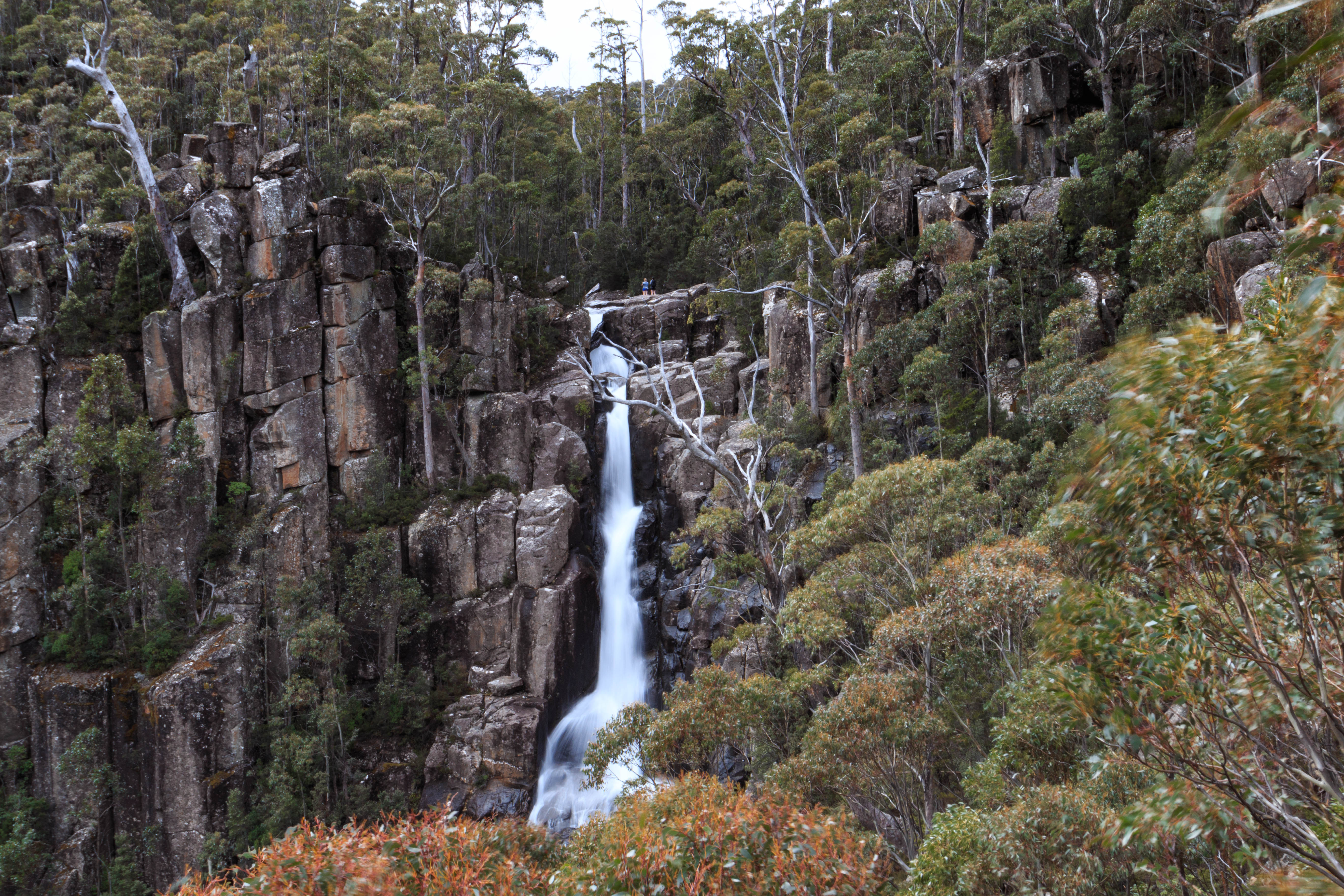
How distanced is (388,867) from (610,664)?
19217 millimetres

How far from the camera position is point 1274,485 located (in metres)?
3.88

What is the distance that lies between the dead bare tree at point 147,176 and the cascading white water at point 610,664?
49.7 feet

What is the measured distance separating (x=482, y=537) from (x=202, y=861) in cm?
1154

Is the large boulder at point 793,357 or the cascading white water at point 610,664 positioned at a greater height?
the large boulder at point 793,357

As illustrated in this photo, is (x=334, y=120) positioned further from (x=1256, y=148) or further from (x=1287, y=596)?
(x=1287, y=596)

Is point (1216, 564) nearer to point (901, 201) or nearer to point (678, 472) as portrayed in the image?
point (678, 472)

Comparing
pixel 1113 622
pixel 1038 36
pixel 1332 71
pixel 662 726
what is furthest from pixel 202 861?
pixel 1038 36

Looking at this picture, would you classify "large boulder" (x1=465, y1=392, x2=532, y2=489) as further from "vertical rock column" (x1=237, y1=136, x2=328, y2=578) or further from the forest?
"vertical rock column" (x1=237, y1=136, x2=328, y2=578)

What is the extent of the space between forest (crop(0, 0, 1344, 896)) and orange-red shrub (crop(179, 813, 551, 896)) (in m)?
0.07

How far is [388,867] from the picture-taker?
20.5ft

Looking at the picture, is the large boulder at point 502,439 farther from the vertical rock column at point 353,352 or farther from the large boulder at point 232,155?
the large boulder at point 232,155

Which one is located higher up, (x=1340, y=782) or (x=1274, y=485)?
(x=1274, y=485)

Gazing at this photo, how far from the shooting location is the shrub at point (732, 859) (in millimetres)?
5883

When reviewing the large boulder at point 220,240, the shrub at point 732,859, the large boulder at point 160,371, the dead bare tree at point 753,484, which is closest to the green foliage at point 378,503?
the large boulder at point 160,371
